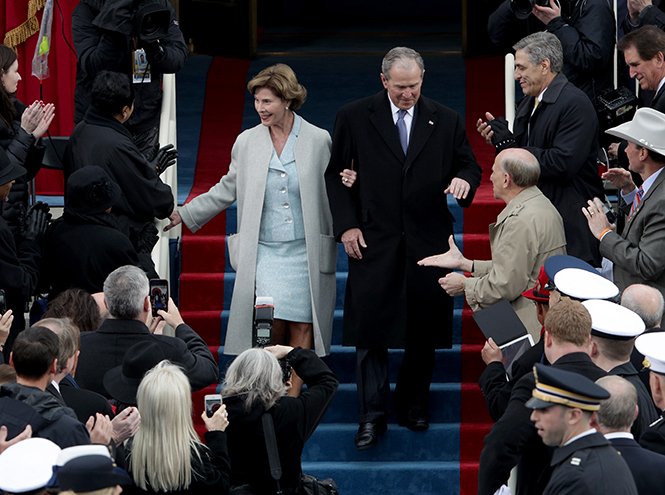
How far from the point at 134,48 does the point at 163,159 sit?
82 centimetres

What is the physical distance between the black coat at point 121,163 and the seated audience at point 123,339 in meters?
1.22

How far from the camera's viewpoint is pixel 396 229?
508 centimetres

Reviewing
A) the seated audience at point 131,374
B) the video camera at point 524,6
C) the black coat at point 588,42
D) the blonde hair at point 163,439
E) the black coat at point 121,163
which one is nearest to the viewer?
the blonde hair at point 163,439

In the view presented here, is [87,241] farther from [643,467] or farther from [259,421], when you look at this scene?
[643,467]

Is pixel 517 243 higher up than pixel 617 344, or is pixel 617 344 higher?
pixel 517 243

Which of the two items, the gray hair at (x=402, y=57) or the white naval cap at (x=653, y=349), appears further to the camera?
the gray hair at (x=402, y=57)

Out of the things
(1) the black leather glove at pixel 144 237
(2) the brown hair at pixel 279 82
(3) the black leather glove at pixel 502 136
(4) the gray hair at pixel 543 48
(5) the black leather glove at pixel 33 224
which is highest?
(4) the gray hair at pixel 543 48

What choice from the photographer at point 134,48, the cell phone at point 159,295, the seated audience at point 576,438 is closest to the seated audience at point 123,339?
the cell phone at point 159,295

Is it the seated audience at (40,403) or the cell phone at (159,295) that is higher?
the cell phone at (159,295)

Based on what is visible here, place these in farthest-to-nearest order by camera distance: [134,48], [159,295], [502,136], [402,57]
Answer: [134,48] → [502,136] → [402,57] → [159,295]

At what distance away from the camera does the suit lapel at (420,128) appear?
16.7ft

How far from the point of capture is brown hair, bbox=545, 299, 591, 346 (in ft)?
10.6

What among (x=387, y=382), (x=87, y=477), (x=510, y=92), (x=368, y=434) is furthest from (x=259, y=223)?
(x=87, y=477)

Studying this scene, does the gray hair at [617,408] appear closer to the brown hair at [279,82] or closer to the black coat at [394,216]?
the black coat at [394,216]
